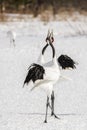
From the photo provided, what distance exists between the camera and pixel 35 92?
1053cm

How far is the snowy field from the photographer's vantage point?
7.53 meters

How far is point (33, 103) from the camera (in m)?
9.54

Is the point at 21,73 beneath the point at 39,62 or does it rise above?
beneath

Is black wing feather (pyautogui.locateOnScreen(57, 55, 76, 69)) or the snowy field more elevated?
black wing feather (pyautogui.locateOnScreen(57, 55, 76, 69))

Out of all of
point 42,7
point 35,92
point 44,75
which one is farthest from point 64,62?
point 42,7

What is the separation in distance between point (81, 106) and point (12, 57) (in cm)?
631

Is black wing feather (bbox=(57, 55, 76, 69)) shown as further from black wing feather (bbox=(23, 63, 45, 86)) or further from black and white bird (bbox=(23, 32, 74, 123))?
black wing feather (bbox=(23, 63, 45, 86))

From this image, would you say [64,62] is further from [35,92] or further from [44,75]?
[35,92]

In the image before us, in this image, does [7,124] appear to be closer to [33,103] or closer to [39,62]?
[39,62]

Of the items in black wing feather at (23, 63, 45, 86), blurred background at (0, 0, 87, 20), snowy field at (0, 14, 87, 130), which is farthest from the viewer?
blurred background at (0, 0, 87, 20)

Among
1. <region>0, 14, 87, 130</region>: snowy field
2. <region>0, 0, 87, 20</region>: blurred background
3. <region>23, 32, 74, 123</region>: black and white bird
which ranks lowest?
<region>0, 0, 87, 20</region>: blurred background

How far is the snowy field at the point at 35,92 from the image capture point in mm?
7534

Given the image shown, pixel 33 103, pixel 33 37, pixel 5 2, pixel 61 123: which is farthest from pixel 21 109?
pixel 5 2

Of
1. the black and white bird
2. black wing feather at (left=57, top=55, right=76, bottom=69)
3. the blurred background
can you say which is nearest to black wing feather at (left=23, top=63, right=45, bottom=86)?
the black and white bird
